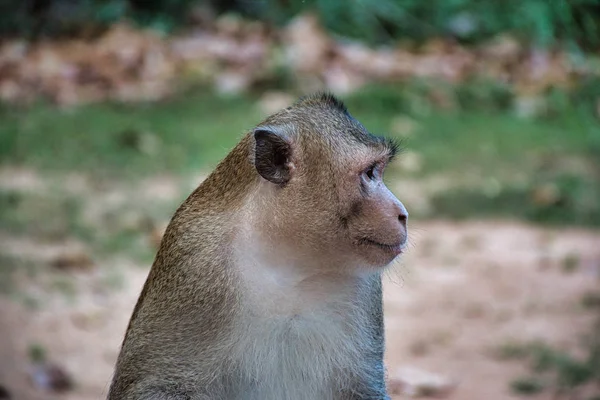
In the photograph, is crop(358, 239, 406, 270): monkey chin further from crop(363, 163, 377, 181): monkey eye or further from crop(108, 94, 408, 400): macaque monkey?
crop(363, 163, 377, 181): monkey eye

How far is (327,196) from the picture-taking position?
340 cm

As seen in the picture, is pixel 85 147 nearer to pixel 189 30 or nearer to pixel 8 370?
pixel 189 30

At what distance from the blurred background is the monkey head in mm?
399

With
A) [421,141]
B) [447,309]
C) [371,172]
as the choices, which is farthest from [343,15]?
[371,172]

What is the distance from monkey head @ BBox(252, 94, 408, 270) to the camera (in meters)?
3.34

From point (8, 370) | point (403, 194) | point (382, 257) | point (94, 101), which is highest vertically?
point (94, 101)

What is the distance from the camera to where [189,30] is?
37.6 feet

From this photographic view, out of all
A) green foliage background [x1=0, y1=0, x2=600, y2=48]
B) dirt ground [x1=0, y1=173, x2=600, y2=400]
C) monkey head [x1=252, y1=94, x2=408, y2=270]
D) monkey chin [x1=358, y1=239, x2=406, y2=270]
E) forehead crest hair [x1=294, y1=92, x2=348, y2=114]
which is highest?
green foliage background [x1=0, y1=0, x2=600, y2=48]

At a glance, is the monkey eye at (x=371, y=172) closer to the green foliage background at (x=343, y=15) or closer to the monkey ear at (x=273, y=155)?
the monkey ear at (x=273, y=155)

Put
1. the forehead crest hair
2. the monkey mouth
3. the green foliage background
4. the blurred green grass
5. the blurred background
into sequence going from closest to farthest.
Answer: the monkey mouth → the forehead crest hair → the blurred background → the blurred green grass → the green foliage background

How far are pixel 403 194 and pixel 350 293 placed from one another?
4742mm

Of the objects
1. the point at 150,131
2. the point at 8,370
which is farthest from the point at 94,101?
the point at 8,370

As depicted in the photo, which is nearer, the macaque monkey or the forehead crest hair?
the macaque monkey

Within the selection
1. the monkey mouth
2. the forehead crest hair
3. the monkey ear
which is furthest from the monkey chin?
the forehead crest hair
